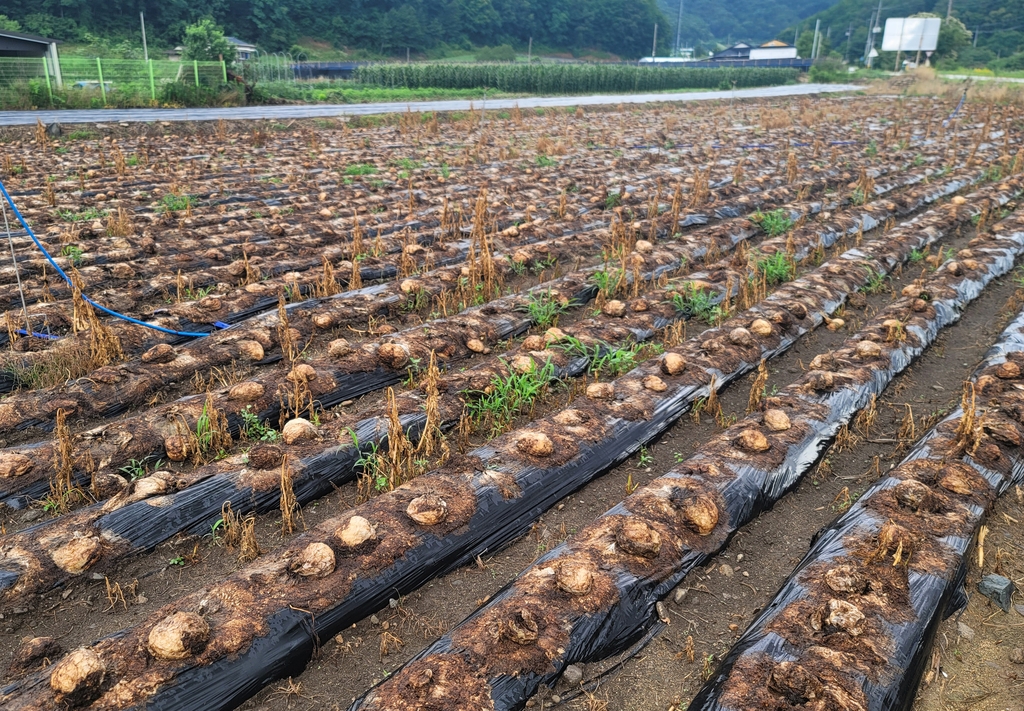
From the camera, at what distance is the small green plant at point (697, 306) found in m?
5.45

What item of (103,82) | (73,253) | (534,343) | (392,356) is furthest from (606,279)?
(103,82)

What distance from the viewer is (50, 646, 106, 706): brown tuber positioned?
215 cm

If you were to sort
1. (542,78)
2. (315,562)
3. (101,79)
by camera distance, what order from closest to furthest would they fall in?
(315,562)
(101,79)
(542,78)

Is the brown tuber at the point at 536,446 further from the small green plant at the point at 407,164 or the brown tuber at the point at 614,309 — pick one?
the small green plant at the point at 407,164

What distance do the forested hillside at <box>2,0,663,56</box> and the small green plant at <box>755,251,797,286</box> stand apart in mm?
41258

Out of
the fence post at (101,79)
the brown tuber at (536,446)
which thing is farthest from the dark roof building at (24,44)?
the brown tuber at (536,446)

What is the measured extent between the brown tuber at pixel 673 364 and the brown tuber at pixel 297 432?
208 centimetres

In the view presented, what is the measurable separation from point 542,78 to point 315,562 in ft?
99.5

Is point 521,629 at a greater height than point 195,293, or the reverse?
point 195,293

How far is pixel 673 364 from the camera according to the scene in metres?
4.28

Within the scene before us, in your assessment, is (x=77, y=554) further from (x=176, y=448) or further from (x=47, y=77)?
(x=47, y=77)

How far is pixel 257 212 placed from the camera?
8.25m

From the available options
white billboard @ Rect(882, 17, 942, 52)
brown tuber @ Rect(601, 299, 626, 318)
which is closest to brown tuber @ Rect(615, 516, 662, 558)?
brown tuber @ Rect(601, 299, 626, 318)

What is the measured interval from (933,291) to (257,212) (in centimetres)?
694
